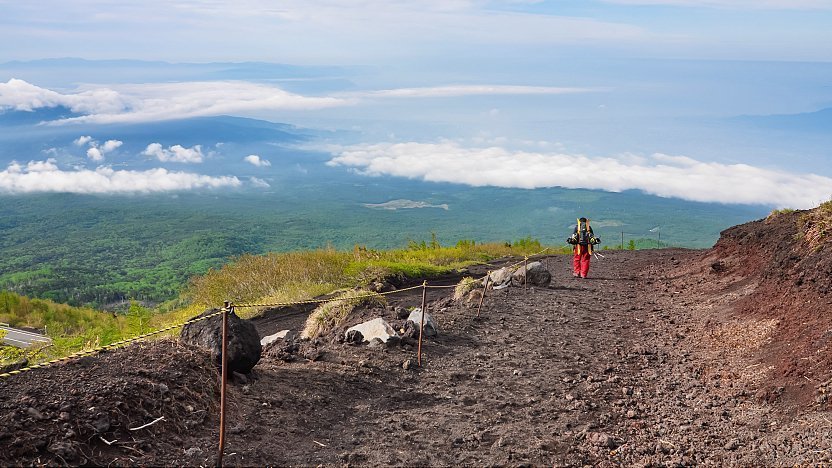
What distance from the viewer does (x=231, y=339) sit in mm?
8562

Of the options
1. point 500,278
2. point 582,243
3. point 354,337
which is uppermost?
point 582,243

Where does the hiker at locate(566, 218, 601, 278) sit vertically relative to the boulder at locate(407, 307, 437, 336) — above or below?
above

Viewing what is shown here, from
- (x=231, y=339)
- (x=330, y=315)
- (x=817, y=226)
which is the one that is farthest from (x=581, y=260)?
(x=231, y=339)

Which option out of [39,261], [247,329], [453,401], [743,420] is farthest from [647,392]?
[39,261]

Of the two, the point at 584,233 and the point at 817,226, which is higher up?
the point at 817,226

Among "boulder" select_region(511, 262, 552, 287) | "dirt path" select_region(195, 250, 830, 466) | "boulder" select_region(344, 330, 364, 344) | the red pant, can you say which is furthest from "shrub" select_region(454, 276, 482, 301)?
"boulder" select_region(344, 330, 364, 344)

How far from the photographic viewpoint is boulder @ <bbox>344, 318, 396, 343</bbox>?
11.6m

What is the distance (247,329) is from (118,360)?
1.48 meters

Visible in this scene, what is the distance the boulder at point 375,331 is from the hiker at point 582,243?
788cm

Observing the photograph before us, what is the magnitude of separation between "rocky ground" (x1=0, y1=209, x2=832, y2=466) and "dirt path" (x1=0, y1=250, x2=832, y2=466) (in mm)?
27

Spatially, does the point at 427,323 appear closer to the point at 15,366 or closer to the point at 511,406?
the point at 511,406

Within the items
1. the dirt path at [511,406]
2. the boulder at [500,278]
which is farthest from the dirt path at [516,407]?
the boulder at [500,278]

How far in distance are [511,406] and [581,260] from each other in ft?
37.1

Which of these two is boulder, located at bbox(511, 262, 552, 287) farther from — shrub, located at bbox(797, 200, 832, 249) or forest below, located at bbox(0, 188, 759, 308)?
forest below, located at bbox(0, 188, 759, 308)
